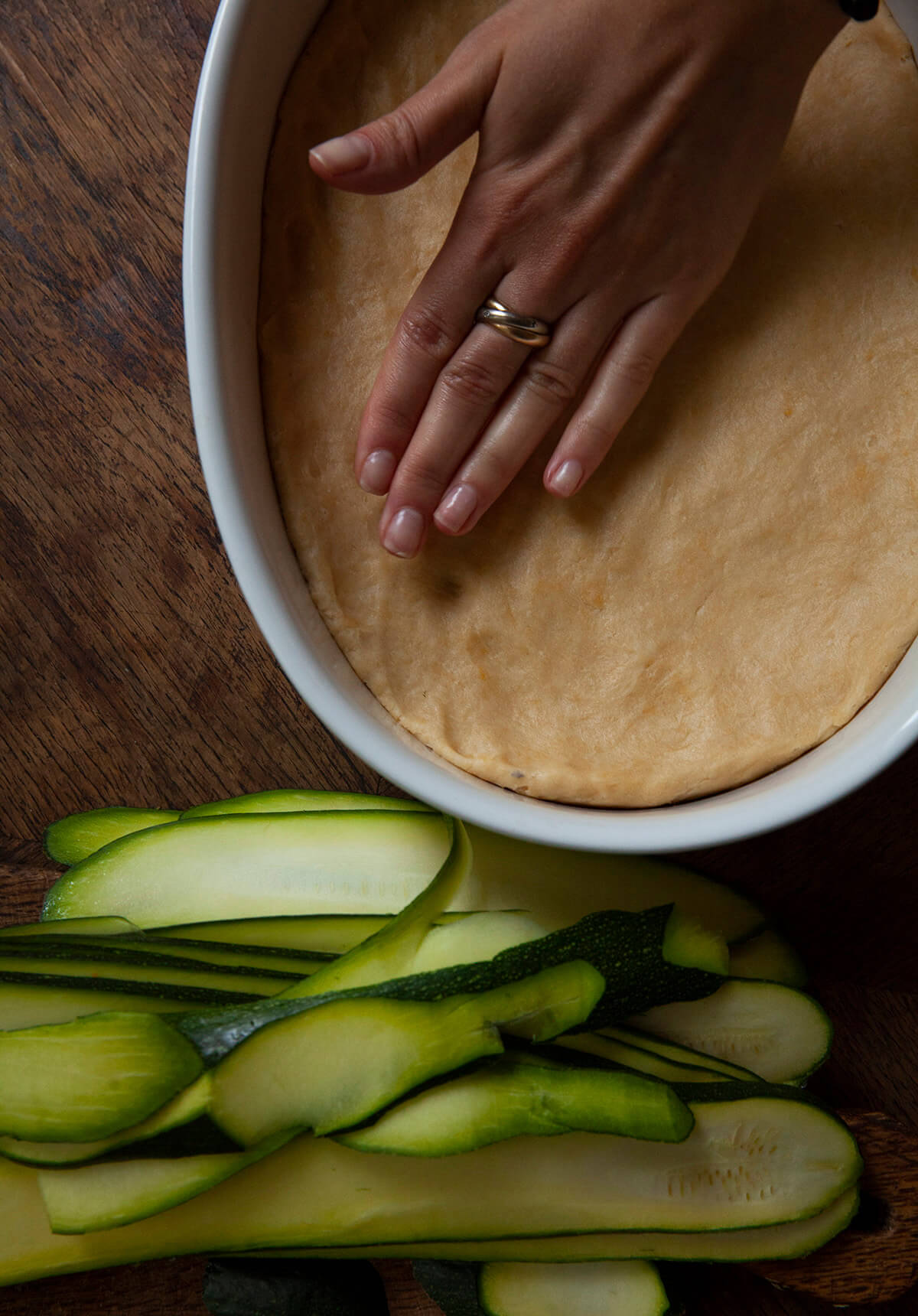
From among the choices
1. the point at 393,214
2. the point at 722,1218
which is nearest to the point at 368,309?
the point at 393,214

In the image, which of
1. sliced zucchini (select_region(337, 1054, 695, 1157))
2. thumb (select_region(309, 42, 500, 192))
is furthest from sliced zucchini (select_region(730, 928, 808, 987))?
thumb (select_region(309, 42, 500, 192))

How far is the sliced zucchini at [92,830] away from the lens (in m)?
1.31

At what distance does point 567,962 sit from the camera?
109cm

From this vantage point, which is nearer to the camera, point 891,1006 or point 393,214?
point 393,214

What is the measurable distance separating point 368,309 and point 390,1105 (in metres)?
0.83

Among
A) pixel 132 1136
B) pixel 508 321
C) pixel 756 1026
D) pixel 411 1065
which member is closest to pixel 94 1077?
pixel 132 1136

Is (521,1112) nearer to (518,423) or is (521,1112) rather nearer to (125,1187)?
(125,1187)

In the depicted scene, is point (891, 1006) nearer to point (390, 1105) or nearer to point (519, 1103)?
point (519, 1103)

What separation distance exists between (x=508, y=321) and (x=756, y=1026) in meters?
0.86

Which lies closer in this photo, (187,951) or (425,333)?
(425,333)

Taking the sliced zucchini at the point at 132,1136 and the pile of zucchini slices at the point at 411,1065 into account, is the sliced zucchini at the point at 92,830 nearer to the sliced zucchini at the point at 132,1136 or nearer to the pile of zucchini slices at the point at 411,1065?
the pile of zucchini slices at the point at 411,1065

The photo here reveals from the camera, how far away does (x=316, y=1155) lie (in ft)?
3.67

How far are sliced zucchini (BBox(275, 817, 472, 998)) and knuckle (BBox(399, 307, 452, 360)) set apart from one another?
1.79ft

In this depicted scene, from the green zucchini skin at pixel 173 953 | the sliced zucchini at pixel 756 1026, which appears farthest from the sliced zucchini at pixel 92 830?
the sliced zucchini at pixel 756 1026
